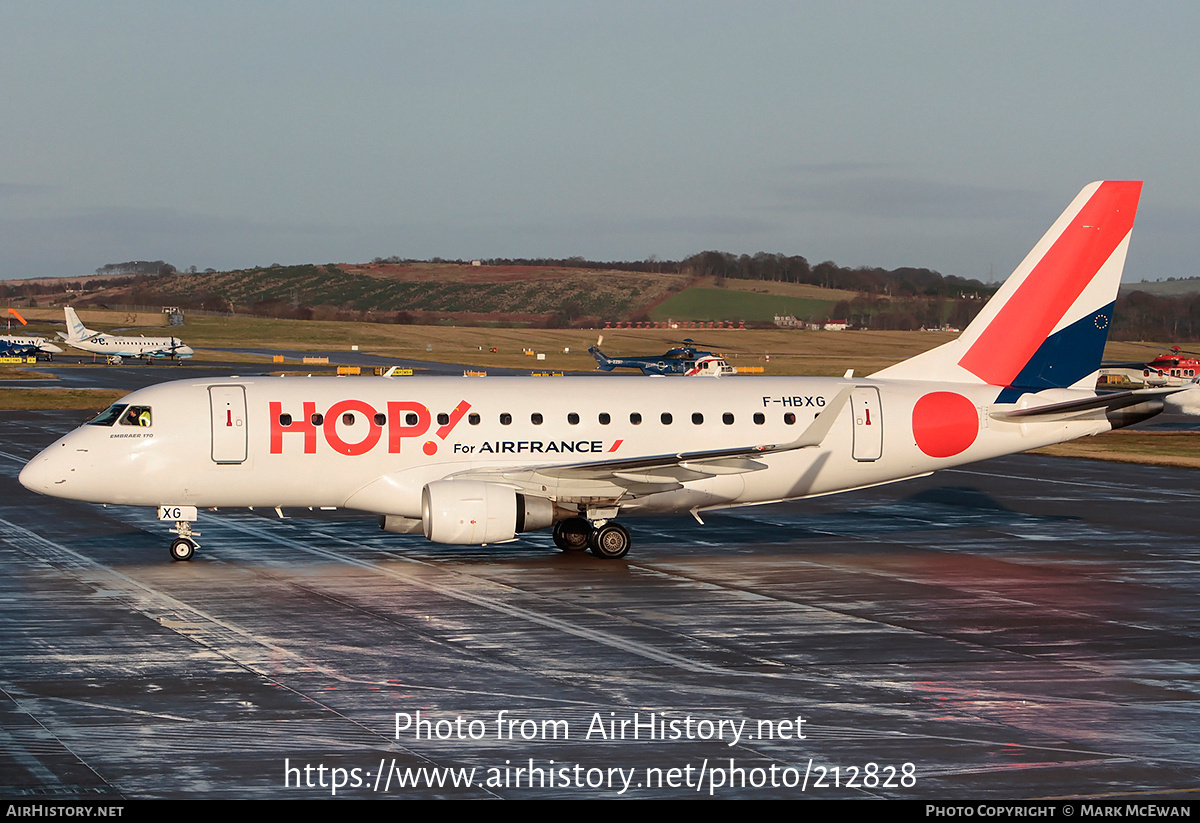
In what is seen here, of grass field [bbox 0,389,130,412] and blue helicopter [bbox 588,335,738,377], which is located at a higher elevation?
blue helicopter [bbox 588,335,738,377]

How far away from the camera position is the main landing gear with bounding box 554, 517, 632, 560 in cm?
2945

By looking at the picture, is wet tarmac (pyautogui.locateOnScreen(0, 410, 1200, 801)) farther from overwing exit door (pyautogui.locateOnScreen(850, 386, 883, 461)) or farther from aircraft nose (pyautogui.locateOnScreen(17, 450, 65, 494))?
overwing exit door (pyautogui.locateOnScreen(850, 386, 883, 461))

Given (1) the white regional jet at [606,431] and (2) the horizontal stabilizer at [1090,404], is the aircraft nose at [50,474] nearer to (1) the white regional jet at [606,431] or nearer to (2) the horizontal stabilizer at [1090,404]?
(1) the white regional jet at [606,431]

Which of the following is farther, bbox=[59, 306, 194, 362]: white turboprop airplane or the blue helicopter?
bbox=[59, 306, 194, 362]: white turboprop airplane

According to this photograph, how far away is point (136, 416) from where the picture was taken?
1129 inches

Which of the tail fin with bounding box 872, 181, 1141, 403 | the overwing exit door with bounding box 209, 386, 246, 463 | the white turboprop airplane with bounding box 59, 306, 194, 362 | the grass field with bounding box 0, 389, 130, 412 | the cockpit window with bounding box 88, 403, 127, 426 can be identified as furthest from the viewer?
the white turboprop airplane with bounding box 59, 306, 194, 362

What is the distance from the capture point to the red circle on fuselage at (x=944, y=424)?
103 ft

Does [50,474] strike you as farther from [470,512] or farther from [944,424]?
[944,424]

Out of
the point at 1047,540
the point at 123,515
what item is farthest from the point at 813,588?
the point at 123,515

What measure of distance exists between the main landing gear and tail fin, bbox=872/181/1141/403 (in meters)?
9.49

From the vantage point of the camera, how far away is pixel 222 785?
13.3 meters

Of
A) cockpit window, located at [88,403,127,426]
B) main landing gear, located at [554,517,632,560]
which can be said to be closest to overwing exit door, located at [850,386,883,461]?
main landing gear, located at [554,517,632,560]

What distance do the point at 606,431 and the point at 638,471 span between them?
6.27 feet

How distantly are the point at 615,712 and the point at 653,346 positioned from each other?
165m
